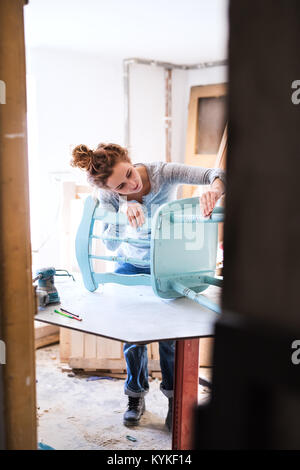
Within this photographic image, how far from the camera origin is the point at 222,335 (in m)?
0.56

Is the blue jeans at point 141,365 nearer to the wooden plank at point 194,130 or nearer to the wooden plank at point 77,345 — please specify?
the wooden plank at point 77,345

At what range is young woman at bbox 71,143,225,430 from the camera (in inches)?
67.4

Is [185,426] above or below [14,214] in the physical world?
below

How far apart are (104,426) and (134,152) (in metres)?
2.93

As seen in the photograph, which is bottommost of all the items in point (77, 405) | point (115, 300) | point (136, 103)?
point (77, 405)

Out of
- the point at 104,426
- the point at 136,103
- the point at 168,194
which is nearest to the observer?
the point at 168,194

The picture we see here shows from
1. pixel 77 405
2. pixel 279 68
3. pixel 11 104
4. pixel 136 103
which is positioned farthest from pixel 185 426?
pixel 136 103

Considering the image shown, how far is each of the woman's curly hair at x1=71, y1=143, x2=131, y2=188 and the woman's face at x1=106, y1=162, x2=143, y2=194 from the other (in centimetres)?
2

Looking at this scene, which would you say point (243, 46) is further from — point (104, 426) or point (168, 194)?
point (104, 426)

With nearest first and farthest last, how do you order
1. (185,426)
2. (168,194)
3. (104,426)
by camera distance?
1. (185,426)
2. (168,194)
3. (104,426)

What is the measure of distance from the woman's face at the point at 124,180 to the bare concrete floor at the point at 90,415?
4.28 feet

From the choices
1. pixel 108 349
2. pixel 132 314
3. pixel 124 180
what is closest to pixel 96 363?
pixel 108 349

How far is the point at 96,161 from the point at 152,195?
32 centimetres

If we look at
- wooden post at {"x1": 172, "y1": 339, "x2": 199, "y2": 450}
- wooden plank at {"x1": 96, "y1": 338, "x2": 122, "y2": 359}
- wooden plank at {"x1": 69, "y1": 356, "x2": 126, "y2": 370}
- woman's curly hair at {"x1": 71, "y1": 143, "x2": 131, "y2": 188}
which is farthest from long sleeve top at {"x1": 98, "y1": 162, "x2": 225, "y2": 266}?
wooden plank at {"x1": 69, "y1": 356, "x2": 126, "y2": 370}
